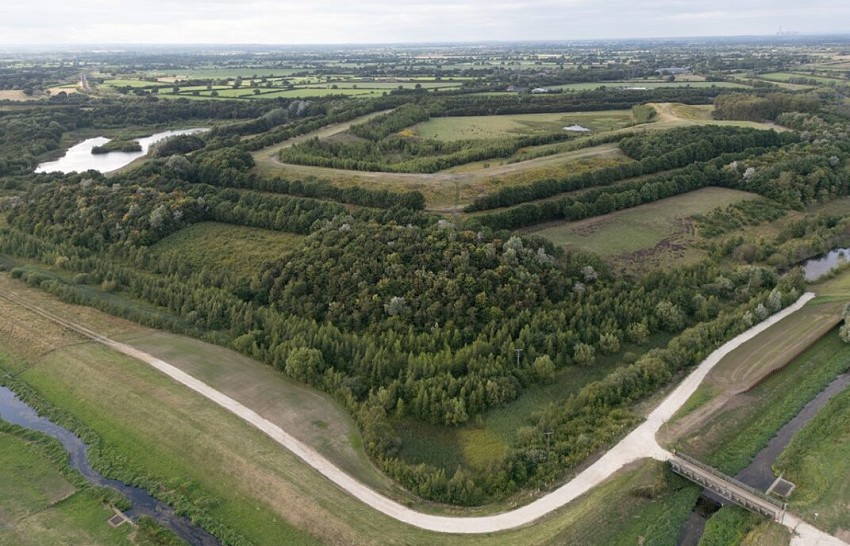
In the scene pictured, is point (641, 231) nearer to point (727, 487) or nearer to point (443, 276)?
point (443, 276)

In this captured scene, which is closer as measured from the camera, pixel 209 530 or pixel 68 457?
pixel 209 530

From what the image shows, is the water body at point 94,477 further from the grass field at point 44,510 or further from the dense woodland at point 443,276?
the dense woodland at point 443,276

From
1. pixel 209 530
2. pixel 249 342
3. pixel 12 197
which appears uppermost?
pixel 12 197

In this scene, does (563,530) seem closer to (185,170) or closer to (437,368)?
(437,368)

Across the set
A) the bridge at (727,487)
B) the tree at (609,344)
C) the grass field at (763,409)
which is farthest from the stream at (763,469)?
the tree at (609,344)

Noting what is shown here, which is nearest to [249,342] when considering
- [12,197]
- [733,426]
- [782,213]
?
[733,426]

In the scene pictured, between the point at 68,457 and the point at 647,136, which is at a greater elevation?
the point at 647,136

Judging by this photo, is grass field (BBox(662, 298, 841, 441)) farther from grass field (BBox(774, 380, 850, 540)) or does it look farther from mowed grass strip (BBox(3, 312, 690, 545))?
mowed grass strip (BBox(3, 312, 690, 545))
